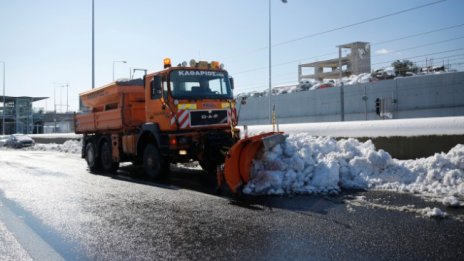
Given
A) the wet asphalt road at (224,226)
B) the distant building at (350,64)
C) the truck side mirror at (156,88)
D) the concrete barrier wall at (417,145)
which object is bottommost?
the wet asphalt road at (224,226)

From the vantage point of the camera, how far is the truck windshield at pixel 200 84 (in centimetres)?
1043

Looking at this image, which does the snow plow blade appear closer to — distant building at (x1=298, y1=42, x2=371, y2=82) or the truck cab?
the truck cab

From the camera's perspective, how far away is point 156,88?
10.5 meters

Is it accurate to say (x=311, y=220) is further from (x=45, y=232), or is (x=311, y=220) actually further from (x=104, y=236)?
(x=45, y=232)

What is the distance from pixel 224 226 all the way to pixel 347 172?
13.1ft

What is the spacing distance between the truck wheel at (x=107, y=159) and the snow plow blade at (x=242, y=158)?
6084 mm

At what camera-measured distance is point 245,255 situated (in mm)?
4457

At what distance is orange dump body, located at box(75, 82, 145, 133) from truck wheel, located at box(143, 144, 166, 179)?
136 centimetres

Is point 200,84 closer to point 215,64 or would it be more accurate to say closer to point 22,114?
point 215,64

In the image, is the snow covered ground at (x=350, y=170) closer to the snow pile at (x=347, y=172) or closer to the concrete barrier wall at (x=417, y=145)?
the snow pile at (x=347, y=172)

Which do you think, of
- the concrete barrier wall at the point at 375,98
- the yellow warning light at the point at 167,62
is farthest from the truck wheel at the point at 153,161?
the concrete barrier wall at the point at 375,98

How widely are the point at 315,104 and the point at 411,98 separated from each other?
7.71 meters

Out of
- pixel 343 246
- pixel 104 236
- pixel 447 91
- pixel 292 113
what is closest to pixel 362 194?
pixel 343 246

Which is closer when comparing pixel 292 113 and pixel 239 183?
pixel 239 183
